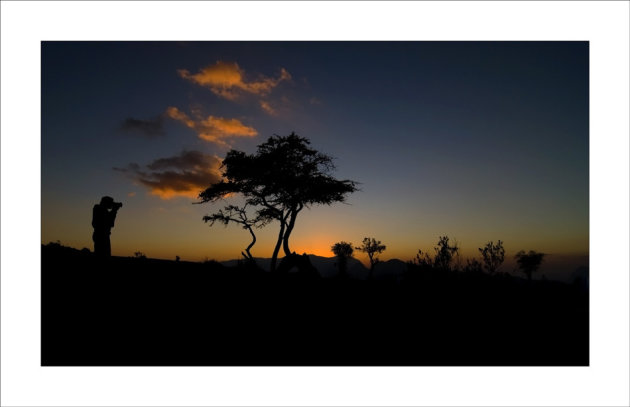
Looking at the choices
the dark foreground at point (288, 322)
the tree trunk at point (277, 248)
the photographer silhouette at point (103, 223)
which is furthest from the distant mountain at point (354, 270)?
the photographer silhouette at point (103, 223)

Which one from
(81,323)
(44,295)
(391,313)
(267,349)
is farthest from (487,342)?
(44,295)

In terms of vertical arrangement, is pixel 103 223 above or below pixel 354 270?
above

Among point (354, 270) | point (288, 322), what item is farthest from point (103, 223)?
point (354, 270)

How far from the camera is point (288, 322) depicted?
7984 mm

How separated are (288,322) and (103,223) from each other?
7880mm

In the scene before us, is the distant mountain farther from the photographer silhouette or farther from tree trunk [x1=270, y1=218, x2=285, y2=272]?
the photographer silhouette

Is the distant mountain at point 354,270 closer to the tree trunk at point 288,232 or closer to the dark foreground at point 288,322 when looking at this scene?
the tree trunk at point 288,232

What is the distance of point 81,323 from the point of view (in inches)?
285

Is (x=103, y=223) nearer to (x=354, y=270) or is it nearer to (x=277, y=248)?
(x=277, y=248)

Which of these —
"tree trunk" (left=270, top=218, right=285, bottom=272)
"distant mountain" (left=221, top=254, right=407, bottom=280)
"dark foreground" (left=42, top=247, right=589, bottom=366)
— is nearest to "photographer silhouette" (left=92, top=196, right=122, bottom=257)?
"dark foreground" (left=42, top=247, right=589, bottom=366)

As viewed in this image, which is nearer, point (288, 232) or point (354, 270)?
point (288, 232)

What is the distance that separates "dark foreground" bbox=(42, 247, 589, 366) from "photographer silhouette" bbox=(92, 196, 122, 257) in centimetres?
58

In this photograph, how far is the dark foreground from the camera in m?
6.42

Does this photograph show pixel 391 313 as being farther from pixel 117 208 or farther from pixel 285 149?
pixel 285 149
